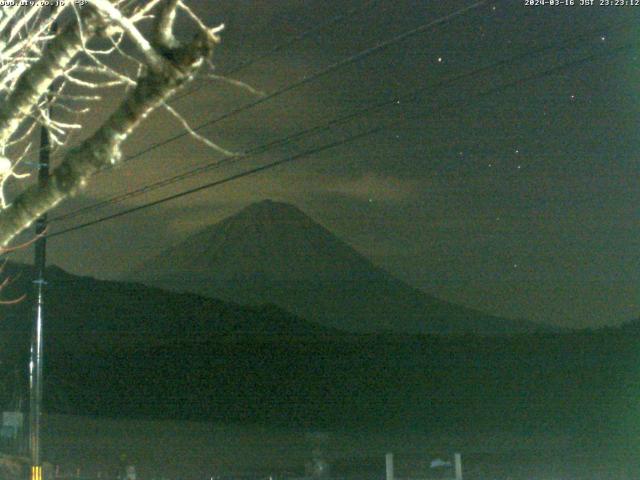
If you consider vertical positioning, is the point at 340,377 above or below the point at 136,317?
below

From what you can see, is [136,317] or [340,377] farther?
[136,317]

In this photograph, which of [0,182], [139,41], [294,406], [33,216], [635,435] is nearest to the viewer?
[139,41]

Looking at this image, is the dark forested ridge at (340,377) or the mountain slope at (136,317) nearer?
the dark forested ridge at (340,377)

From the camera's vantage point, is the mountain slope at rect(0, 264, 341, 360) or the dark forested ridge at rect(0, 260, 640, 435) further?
the mountain slope at rect(0, 264, 341, 360)

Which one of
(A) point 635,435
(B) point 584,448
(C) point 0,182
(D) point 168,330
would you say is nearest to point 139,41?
(C) point 0,182

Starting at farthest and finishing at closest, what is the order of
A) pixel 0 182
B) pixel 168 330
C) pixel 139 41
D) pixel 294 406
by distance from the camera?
pixel 168 330 < pixel 294 406 < pixel 0 182 < pixel 139 41

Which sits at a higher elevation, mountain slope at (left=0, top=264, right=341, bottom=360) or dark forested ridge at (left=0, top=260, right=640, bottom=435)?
mountain slope at (left=0, top=264, right=341, bottom=360)

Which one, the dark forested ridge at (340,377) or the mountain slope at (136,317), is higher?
the mountain slope at (136,317)

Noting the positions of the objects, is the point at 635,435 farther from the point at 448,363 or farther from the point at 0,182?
the point at 0,182

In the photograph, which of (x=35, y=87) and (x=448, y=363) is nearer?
(x=35, y=87)

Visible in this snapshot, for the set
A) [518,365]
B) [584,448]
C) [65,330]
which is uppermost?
[65,330]

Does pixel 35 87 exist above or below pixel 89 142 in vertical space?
above
